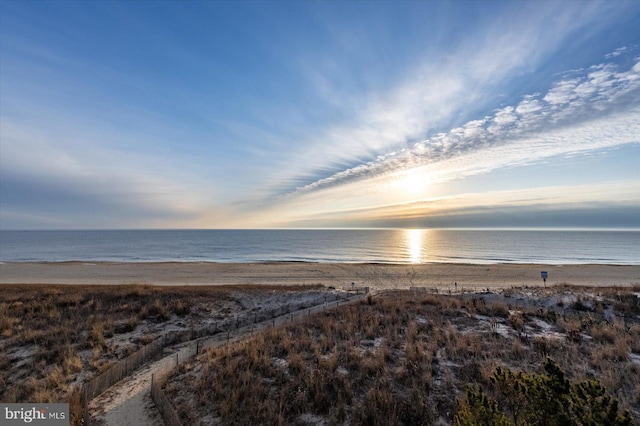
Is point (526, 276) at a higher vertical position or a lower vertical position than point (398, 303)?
lower

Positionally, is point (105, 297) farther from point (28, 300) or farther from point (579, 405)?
point (579, 405)

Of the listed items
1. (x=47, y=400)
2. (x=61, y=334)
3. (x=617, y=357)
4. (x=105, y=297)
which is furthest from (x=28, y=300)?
(x=617, y=357)

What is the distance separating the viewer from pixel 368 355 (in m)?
10.7

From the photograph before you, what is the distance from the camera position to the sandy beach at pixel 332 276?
37.0 meters

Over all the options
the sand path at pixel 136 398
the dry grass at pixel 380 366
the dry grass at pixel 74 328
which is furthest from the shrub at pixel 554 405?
the dry grass at pixel 74 328

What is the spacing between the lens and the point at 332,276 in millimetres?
42781

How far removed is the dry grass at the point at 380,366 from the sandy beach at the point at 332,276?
2161 centimetres

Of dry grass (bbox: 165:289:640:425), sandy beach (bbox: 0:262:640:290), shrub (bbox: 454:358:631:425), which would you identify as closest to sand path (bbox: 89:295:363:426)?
dry grass (bbox: 165:289:640:425)

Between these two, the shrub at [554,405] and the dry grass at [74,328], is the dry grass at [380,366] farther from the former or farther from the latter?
the dry grass at [74,328]

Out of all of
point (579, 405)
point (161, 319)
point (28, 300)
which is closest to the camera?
point (579, 405)

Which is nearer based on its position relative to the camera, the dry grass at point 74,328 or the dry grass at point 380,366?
the dry grass at point 380,366

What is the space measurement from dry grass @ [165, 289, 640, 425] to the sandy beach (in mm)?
21611

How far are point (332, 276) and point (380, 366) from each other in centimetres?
3334

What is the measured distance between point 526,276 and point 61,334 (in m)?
48.9
